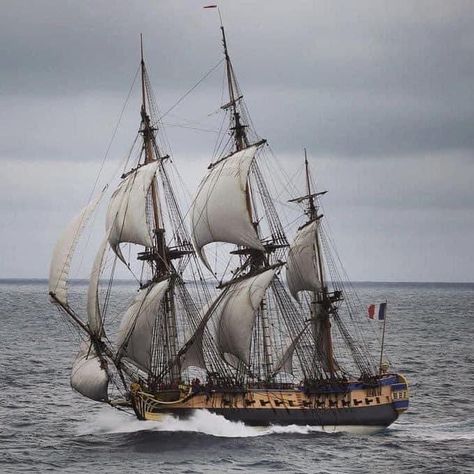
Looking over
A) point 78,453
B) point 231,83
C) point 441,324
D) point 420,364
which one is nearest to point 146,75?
point 231,83

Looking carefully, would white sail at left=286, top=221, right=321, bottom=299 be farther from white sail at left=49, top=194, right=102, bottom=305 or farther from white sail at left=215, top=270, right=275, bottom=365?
white sail at left=49, top=194, right=102, bottom=305

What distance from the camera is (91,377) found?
62.8 metres

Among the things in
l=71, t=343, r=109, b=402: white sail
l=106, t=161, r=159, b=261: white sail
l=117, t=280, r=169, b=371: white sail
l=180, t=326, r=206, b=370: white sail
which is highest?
l=106, t=161, r=159, b=261: white sail

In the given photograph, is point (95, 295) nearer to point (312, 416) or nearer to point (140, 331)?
point (140, 331)

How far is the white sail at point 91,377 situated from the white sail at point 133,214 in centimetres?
656

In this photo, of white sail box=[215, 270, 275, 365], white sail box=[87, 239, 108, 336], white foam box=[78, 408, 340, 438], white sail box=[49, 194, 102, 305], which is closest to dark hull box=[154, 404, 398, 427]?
white foam box=[78, 408, 340, 438]

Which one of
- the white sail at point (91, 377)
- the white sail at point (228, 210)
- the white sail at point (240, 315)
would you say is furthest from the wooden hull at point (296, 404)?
the white sail at point (228, 210)

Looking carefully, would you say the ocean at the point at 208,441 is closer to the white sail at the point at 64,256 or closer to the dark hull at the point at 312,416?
the dark hull at the point at 312,416

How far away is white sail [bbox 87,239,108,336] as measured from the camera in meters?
62.3

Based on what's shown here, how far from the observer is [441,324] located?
166 meters

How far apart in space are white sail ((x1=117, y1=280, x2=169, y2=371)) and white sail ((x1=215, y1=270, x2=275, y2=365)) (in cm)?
440

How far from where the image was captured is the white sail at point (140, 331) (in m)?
64.8

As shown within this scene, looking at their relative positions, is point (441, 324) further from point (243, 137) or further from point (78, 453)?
point (78, 453)

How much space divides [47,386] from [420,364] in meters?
37.1
